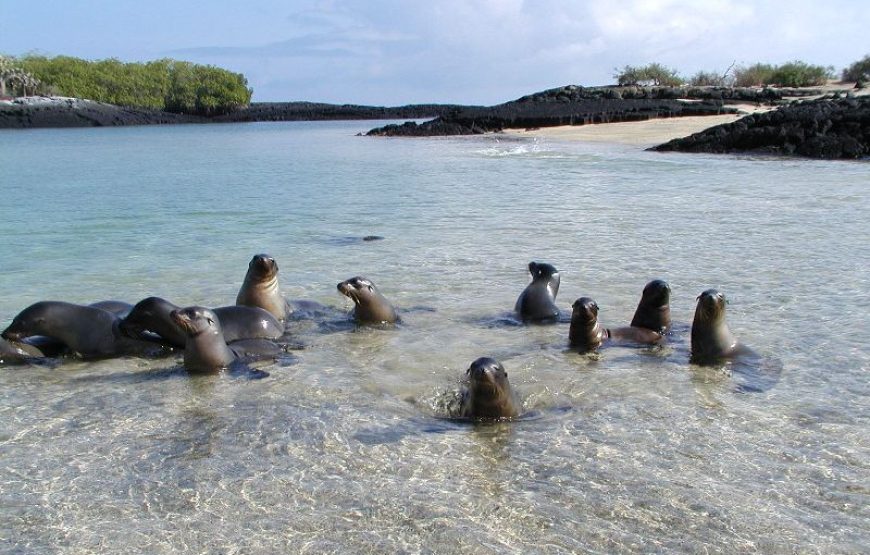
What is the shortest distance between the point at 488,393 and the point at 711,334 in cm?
226

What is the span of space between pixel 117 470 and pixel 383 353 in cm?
275

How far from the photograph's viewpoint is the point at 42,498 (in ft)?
15.0

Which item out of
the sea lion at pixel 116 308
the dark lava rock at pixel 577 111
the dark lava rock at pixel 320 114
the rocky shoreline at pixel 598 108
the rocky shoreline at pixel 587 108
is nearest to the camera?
the sea lion at pixel 116 308

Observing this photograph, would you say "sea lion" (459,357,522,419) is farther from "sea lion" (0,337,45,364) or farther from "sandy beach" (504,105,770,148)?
"sandy beach" (504,105,770,148)

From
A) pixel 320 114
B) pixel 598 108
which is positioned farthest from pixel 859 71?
pixel 320 114

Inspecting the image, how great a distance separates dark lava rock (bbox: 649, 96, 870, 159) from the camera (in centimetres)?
2444

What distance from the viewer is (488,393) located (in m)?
5.53

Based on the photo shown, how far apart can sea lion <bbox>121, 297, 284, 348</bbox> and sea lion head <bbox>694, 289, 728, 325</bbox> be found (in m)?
3.48

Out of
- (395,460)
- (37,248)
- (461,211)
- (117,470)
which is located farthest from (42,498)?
(461,211)

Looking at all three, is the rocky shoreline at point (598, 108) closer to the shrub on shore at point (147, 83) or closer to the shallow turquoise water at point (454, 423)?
the shallow turquoise water at point (454, 423)

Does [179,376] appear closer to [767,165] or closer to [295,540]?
[295,540]

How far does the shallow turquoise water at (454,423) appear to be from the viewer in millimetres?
4258

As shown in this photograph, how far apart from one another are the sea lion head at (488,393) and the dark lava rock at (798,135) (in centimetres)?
2149

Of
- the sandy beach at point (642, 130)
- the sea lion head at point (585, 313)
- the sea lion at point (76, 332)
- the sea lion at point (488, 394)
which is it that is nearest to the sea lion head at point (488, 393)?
the sea lion at point (488, 394)
